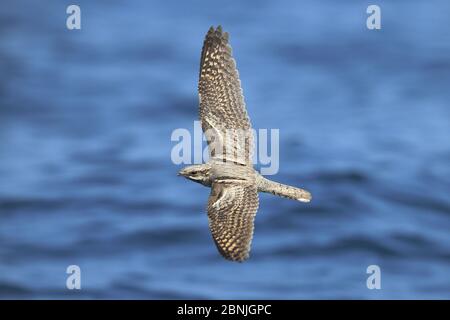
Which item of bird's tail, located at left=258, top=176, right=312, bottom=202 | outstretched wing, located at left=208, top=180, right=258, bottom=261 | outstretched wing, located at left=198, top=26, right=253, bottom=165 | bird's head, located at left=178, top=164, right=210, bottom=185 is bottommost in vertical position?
outstretched wing, located at left=208, top=180, right=258, bottom=261

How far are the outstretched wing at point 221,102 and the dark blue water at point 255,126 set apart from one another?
47.9ft

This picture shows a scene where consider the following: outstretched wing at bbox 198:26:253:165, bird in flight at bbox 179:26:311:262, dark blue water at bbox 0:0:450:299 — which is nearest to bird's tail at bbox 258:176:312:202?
bird in flight at bbox 179:26:311:262

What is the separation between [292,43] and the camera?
48438mm

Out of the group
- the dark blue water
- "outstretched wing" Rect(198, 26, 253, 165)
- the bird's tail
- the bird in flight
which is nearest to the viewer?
the bird in flight

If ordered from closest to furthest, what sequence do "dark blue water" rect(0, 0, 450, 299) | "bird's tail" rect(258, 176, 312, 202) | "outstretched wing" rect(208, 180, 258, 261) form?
"outstretched wing" rect(208, 180, 258, 261), "bird's tail" rect(258, 176, 312, 202), "dark blue water" rect(0, 0, 450, 299)

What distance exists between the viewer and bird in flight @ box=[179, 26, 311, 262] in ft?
38.3

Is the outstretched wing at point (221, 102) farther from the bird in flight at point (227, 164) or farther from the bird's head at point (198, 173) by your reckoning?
the bird's head at point (198, 173)

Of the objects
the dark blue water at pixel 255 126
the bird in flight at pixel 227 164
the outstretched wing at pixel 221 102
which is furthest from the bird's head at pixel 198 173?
the dark blue water at pixel 255 126

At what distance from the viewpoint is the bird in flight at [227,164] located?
11.7m

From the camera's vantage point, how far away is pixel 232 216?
1181 cm

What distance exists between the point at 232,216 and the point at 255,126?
918 inches

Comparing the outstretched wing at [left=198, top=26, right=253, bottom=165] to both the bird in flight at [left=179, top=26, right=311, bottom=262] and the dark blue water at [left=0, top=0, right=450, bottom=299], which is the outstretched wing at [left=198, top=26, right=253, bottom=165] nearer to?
the bird in flight at [left=179, top=26, right=311, bottom=262]

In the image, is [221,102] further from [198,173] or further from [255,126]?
[255,126]
